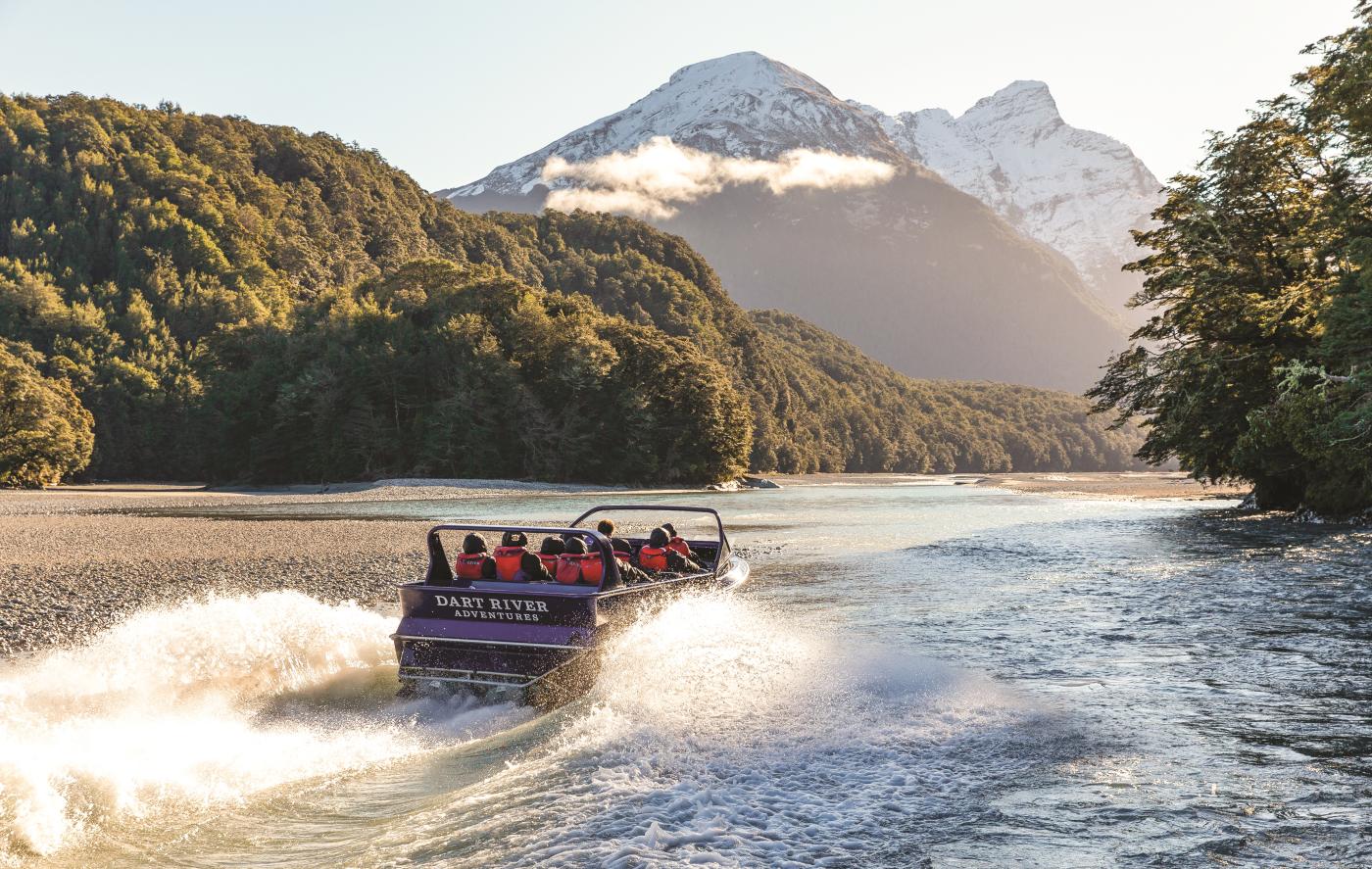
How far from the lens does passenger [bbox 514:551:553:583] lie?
12.0 m

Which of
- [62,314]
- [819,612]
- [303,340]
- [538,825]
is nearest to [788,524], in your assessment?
[819,612]

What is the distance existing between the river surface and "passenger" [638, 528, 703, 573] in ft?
2.50

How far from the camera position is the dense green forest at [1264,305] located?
29.4 meters

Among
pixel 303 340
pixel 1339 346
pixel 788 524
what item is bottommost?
pixel 788 524

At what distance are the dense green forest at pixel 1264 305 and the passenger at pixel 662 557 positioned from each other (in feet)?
70.1

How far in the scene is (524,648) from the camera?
34.6 ft

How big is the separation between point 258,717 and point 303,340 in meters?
91.0

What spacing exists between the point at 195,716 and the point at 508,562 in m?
3.88

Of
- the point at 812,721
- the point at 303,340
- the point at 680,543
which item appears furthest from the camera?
the point at 303,340

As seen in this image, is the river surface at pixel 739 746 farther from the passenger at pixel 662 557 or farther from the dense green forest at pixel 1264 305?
the dense green forest at pixel 1264 305

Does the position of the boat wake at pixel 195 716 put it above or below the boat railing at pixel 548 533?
below

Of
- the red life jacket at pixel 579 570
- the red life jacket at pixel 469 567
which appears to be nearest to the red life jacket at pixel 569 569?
the red life jacket at pixel 579 570

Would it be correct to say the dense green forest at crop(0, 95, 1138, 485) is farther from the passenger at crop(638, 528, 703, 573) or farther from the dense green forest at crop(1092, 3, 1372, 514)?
the passenger at crop(638, 528, 703, 573)

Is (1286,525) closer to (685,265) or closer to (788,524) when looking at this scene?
(788,524)
